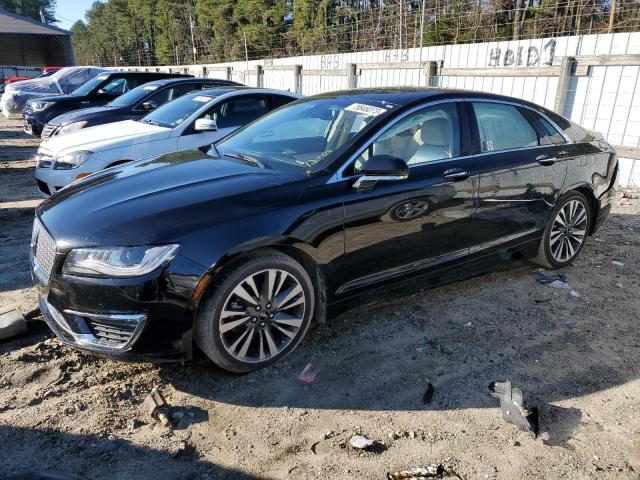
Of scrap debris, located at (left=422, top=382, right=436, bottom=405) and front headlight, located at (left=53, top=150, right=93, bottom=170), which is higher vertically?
front headlight, located at (left=53, top=150, right=93, bottom=170)

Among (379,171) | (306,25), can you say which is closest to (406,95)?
(379,171)

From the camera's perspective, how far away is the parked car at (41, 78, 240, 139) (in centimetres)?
872

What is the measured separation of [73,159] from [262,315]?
4.05 meters

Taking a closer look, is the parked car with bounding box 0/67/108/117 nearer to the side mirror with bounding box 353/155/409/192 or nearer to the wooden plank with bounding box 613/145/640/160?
the wooden plank with bounding box 613/145/640/160

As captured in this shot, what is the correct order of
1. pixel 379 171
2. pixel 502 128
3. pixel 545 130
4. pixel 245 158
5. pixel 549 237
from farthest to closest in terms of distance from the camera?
pixel 549 237 → pixel 545 130 → pixel 502 128 → pixel 245 158 → pixel 379 171

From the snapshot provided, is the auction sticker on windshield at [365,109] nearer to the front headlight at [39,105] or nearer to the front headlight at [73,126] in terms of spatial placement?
the front headlight at [73,126]

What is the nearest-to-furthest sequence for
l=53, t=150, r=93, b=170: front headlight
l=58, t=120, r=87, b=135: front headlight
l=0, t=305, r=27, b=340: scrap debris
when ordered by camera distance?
l=0, t=305, r=27, b=340: scrap debris, l=53, t=150, r=93, b=170: front headlight, l=58, t=120, r=87, b=135: front headlight

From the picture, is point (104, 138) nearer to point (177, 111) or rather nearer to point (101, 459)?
point (177, 111)

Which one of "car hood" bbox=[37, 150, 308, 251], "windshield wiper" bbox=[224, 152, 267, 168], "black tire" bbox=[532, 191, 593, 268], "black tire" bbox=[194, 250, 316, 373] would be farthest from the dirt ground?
"windshield wiper" bbox=[224, 152, 267, 168]

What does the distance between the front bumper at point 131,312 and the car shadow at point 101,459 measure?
47 centimetres

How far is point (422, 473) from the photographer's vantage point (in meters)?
2.37

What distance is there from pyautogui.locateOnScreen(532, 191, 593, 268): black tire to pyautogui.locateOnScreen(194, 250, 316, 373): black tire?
2655mm

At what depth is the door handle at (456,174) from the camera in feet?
12.3

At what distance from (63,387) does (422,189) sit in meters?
2.64
